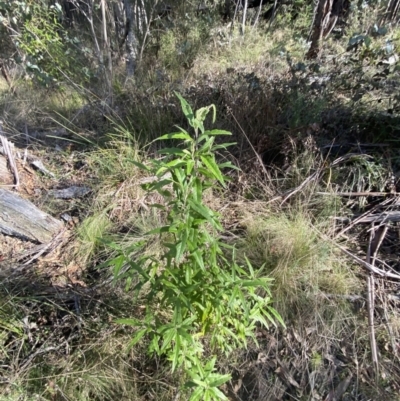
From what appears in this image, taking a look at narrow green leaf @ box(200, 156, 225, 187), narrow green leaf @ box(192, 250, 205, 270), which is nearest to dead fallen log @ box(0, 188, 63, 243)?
narrow green leaf @ box(192, 250, 205, 270)

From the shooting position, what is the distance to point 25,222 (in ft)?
7.88

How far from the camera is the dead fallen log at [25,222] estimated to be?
2.39m

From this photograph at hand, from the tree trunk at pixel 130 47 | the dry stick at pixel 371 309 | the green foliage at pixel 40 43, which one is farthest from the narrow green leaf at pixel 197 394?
the tree trunk at pixel 130 47

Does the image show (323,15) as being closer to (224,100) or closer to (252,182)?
(224,100)

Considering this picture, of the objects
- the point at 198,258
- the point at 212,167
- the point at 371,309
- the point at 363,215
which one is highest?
the point at 212,167

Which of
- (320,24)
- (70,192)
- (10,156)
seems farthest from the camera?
(320,24)

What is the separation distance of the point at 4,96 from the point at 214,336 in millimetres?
4025

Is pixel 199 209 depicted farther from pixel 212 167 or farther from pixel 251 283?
pixel 251 283

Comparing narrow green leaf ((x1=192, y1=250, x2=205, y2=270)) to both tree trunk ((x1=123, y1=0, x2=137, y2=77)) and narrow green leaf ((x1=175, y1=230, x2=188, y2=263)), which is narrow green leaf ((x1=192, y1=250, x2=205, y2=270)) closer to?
narrow green leaf ((x1=175, y1=230, x2=188, y2=263))

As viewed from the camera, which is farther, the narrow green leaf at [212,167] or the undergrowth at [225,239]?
the undergrowth at [225,239]

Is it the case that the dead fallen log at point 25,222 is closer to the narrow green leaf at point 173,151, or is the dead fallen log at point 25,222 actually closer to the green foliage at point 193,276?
the green foliage at point 193,276

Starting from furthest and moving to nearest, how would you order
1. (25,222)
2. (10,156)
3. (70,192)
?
1. (10,156)
2. (70,192)
3. (25,222)

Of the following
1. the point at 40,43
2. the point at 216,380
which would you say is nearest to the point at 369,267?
the point at 216,380

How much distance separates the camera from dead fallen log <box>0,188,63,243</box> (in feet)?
7.85
